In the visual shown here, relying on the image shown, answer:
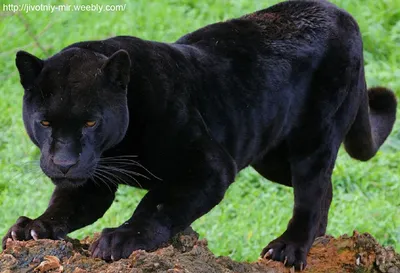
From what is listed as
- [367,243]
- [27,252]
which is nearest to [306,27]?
[367,243]

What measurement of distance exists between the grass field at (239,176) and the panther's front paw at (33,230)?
0.67 metres

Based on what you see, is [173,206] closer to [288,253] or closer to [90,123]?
[90,123]

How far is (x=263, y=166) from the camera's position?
19.4 feet

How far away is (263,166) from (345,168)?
245 centimetres

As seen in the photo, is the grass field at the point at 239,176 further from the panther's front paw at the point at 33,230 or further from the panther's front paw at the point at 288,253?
the panther's front paw at the point at 288,253

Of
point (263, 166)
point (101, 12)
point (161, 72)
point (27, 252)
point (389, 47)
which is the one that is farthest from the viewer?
point (101, 12)

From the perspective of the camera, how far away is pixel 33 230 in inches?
169

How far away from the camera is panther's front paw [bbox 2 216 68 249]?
429 cm

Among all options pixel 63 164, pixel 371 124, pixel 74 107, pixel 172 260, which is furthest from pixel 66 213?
pixel 371 124

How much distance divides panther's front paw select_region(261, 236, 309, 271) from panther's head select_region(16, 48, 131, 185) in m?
1.22

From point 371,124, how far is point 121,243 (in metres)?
2.72

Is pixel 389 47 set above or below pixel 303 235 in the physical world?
below

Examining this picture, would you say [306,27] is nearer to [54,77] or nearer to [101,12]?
[54,77]

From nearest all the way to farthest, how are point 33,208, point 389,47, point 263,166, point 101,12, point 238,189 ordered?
point 263,166 → point 33,208 → point 238,189 → point 389,47 → point 101,12
